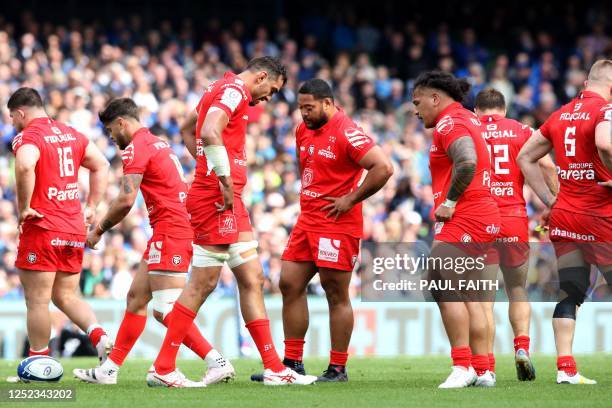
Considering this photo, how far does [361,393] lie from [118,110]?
3.35m

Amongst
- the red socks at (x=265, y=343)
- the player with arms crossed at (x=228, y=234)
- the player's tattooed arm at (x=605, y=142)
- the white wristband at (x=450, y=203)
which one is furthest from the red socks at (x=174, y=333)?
the player's tattooed arm at (x=605, y=142)

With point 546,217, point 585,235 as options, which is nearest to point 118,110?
point 546,217

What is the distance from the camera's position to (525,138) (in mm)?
11734

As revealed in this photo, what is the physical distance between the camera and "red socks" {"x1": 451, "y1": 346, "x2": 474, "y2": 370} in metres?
9.61

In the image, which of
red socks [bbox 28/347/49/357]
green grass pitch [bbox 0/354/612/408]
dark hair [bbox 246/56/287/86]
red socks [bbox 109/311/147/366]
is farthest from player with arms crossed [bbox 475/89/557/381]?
red socks [bbox 28/347/49/357]

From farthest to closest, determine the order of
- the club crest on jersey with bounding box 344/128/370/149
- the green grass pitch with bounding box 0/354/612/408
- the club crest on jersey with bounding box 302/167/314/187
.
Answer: the club crest on jersey with bounding box 302/167/314/187 → the club crest on jersey with bounding box 344/128/370/149 → the green grass pitch with bounding box 0/354/612/408

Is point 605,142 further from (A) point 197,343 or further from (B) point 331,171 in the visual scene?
(A) point 197,343

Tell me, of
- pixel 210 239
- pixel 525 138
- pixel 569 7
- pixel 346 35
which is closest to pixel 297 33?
pixel 346 35

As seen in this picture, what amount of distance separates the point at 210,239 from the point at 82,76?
477 inches

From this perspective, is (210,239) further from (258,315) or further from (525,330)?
(525,330)

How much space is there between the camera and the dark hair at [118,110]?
1064cm

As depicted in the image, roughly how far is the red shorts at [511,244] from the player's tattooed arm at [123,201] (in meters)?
3.56

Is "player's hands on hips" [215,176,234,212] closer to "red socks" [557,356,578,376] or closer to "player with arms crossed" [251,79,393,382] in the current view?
"player with arms crossed" [251,79,393,382]

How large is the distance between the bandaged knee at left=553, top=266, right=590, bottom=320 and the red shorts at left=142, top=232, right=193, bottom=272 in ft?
10.7
